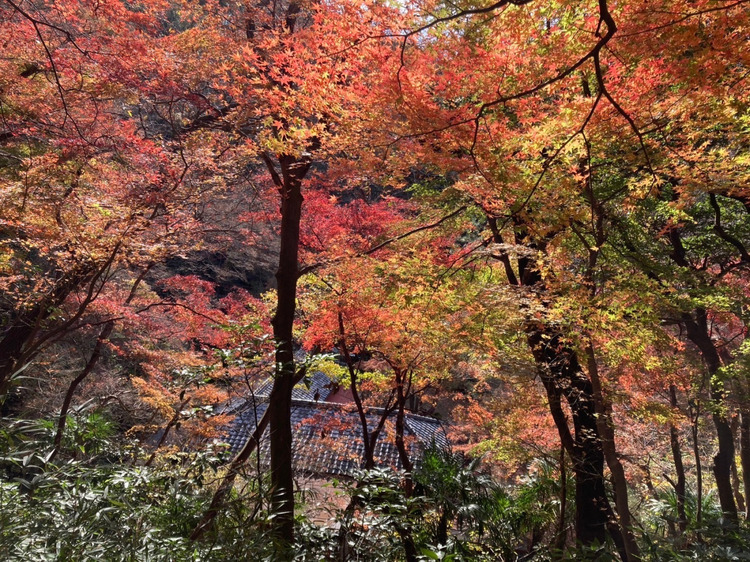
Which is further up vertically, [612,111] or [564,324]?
[612,111]

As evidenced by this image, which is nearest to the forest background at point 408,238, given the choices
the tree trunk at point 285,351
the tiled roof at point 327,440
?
the tree trunk at point 285,351

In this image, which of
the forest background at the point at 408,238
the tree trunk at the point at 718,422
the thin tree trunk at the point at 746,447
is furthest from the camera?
the thin tree trunk at the point at 746,447

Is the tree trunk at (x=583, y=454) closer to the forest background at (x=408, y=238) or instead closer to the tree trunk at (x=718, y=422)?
the forest background at (x=408, y=238)

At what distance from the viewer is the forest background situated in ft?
9.25

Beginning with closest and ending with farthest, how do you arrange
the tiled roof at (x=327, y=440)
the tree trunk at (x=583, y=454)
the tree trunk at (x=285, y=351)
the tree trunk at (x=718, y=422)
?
1. the tree trunk at (x=285, y=351)
2. the tree trunk at (x=583, y=454)
3. the tree trunk at (x=718, y=422)
4. the tiled roof at (x=327, y=440)

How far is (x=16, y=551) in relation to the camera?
1.94 m

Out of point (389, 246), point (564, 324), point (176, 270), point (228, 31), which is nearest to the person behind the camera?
point (564, 324)

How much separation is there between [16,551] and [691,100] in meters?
5.23

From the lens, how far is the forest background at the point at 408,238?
2820 mm

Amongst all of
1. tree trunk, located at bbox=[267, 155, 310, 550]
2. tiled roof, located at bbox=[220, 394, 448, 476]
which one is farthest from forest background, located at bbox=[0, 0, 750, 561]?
tiled roof, located at bbox=[220, 394, 448, 476]

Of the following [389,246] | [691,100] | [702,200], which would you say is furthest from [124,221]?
[702,200]

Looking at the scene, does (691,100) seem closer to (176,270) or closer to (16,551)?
(16,551)

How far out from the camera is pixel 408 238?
733cm

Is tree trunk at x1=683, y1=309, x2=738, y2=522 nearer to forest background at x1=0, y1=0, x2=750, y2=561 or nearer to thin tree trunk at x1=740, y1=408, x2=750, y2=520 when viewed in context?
forest background at x1=0, y1=0, x2=750, y2=561
